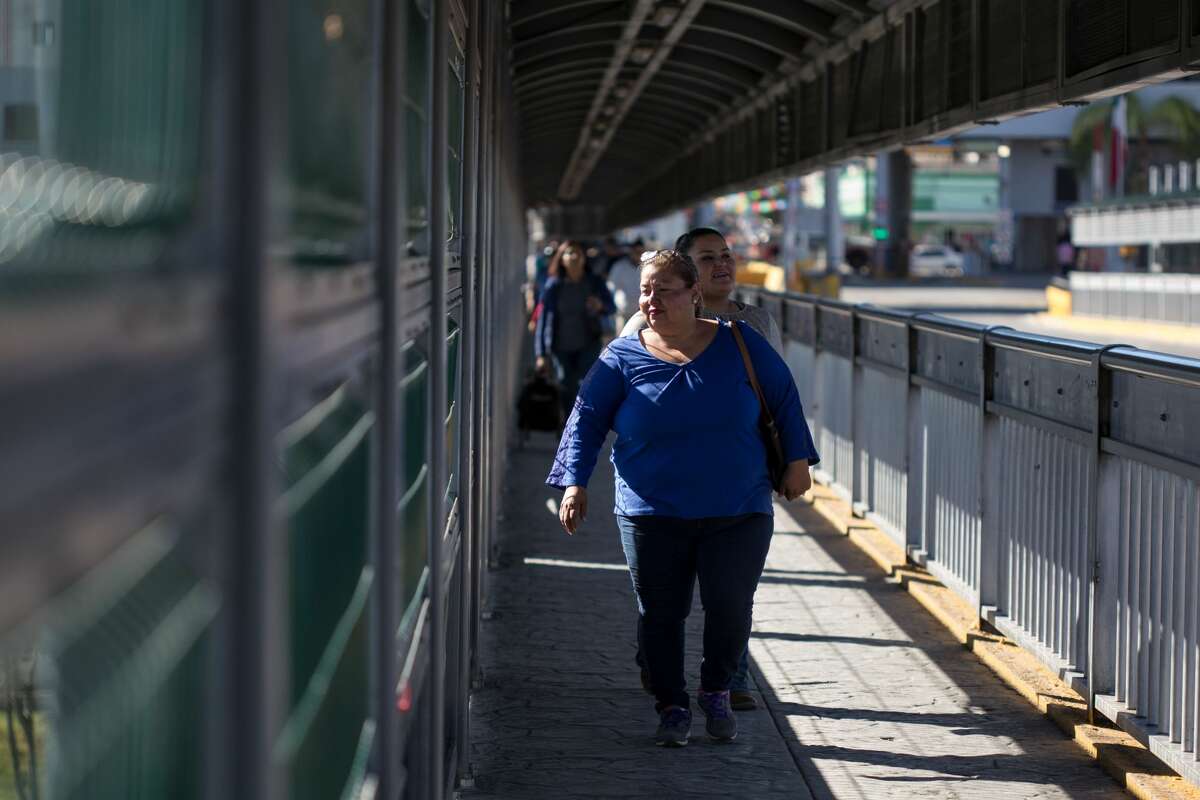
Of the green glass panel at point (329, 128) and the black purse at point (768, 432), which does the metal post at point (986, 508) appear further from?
the green glass panel at point (329, 128)

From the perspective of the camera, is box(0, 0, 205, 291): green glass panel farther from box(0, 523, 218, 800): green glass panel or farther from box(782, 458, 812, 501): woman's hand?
box(782, 458, 812, 501): woman's hand

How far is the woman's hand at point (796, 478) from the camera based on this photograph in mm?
5949

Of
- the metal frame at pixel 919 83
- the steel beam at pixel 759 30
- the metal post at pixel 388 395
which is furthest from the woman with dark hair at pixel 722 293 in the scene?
the steel beam at pixel 759 30

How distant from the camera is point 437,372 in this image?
403 centimetres

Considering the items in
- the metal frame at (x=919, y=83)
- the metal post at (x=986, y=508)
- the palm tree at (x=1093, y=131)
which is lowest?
the metal post at (x=986, y=508)

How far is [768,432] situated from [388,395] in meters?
3.28

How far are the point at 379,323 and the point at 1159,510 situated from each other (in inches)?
148

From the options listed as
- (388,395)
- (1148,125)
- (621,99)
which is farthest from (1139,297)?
(1148,125)

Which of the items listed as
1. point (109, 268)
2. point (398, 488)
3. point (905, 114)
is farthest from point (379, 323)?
point (905, 114)

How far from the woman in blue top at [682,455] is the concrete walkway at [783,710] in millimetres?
421

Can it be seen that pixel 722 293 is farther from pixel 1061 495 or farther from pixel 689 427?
pixel 1061 495

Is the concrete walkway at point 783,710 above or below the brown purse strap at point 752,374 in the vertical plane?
below

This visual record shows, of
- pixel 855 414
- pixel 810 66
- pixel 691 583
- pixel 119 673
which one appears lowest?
pixel 691 583

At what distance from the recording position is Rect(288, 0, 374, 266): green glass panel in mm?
2148
